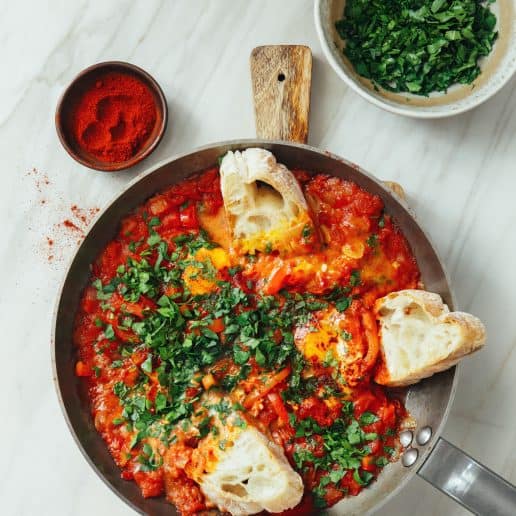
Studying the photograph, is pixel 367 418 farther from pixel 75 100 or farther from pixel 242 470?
pixel 75 100

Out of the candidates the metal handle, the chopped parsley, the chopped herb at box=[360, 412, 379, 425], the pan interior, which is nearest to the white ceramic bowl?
the chopped parsley

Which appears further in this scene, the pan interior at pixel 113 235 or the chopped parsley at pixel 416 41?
the chopped parsley at pixel 416 41

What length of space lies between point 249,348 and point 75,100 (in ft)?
5.77

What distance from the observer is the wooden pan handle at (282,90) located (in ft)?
14.0

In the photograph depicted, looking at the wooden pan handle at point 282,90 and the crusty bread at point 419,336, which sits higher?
the wooden pan handle at point 282,90

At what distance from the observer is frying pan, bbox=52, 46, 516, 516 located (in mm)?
3992

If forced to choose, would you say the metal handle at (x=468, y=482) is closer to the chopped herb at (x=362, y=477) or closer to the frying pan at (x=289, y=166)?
the frying pan at (x=289, y=166)

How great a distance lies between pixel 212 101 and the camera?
454 cm

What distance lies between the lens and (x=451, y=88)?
431 cm

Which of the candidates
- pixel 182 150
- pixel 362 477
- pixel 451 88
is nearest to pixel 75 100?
pixel 182 150

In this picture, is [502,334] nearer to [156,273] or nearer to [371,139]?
[371,139]

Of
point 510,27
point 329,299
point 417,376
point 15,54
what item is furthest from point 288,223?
point 15,54

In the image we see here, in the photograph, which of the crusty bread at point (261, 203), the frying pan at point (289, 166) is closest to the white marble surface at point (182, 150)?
the frying pan at point (289, 166)

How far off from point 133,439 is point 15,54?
240 cm
